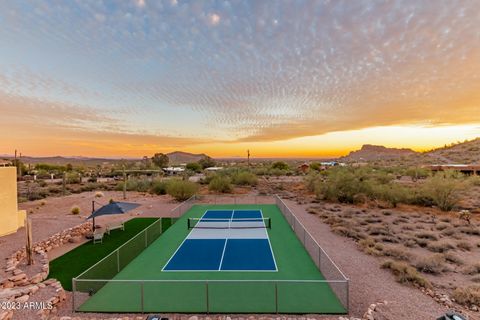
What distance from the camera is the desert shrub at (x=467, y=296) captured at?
30.5ft

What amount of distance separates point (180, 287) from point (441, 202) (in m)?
25.0

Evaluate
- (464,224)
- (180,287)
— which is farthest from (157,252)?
(464,224)

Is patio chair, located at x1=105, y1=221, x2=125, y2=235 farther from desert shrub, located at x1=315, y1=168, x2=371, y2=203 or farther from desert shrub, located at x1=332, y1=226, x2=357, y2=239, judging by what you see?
desert shrub, located at x1=315, y1=168, x2=371, y2=203

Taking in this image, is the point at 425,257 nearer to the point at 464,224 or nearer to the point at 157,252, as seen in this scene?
the point at 464,224

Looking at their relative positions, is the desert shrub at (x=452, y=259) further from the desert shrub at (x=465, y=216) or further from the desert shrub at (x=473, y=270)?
the desert shrub at (x=465, y=216)

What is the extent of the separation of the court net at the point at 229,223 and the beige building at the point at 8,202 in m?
9.63

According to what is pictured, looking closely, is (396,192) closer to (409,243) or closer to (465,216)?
(465,216)

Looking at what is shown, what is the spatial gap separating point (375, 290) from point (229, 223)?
12.2m

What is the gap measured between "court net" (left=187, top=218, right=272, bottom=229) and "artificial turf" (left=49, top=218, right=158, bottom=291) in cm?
237

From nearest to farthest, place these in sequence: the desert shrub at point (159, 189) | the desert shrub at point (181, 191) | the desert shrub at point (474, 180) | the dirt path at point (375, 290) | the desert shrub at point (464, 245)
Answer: the dirt path at point (375, 290), the desert shrub at point (464, 245), the desert shrub at point (181, 191), the desert shrub at point (474, 180), the desert shrub at point (159, 189)

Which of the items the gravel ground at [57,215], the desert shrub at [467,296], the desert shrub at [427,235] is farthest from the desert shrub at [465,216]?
the gravel ground at [57,215]

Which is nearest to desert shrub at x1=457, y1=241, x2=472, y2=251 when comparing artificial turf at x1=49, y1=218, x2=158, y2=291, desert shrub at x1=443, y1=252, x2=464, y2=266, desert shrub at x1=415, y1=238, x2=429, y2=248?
desert shrub at x1=415, y1=238, x2=429, y2=248

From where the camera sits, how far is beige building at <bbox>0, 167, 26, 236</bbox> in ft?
50.2

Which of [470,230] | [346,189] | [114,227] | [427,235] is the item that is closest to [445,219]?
[470,230]
